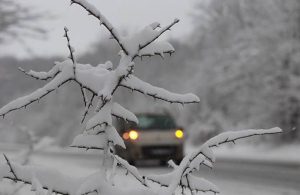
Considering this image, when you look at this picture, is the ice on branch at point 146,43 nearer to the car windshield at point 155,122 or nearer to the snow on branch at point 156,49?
the snow on branch at point 156,49

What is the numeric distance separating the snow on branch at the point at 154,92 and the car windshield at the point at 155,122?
1706cm

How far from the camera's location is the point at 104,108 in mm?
1847

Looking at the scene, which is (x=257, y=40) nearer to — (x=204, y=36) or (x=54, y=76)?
(x=204, y=36)

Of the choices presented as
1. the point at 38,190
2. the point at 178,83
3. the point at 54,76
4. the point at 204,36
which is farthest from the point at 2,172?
the point at 178,83

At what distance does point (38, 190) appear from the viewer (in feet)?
5.94

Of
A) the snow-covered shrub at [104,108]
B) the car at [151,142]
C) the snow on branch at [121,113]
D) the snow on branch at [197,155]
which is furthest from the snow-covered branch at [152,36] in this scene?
the car at [151,142]

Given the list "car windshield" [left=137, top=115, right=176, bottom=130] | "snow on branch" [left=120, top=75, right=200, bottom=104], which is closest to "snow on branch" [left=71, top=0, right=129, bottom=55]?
"snow on branch" [left=120, top=75, right=200, bottom=104]

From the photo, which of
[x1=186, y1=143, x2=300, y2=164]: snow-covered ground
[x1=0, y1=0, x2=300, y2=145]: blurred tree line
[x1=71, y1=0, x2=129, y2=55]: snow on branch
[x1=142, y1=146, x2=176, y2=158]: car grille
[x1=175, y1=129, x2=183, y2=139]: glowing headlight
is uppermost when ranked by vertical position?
[x1=0, y1=0, x2=300, y2=145]: blurred tree line

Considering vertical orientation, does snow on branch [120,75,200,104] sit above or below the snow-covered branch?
below

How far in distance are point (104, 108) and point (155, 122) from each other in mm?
17637

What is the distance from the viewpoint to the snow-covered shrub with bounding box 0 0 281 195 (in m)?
1.83

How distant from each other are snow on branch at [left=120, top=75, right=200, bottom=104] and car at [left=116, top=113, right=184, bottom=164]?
53.9ft

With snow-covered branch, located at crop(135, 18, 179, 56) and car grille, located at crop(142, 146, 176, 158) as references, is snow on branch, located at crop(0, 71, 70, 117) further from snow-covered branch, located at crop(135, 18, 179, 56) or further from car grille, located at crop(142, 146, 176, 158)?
car grille, located at crop(142, 146, 176, 158)

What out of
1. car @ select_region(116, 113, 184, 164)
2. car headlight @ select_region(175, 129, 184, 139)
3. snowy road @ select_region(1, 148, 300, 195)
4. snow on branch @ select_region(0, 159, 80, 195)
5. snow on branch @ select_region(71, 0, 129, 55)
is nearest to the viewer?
snow on branch @ select_region(71, 0, 129, 55)
